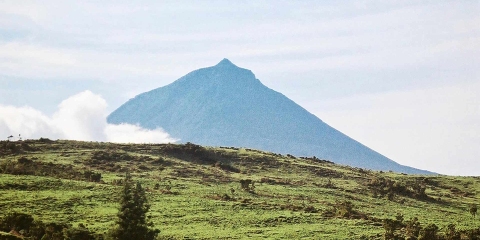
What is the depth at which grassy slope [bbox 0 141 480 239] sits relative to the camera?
48.7 m

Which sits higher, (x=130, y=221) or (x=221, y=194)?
(x=221, y=194)

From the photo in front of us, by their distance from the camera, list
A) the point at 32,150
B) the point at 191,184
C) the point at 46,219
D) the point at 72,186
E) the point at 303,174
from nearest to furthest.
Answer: the point at 46,219 < the point at 72,186 < the point at 191,184 < the point at 32,150 < the point at 303,174

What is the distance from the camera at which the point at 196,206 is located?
184ft

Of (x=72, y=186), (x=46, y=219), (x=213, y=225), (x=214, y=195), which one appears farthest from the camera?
(x=214, y=195)

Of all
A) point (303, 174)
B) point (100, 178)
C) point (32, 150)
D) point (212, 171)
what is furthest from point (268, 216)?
point (32, 150)

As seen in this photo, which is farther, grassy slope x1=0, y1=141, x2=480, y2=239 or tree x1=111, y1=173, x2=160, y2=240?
grassy slope x1=0, y1=141, x2=480, y2=239

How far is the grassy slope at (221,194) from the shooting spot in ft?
160

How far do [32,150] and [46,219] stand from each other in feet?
131

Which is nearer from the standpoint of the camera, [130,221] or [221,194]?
[130,221]

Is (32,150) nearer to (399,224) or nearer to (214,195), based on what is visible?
(214,195)

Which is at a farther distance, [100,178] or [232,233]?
[100,178]

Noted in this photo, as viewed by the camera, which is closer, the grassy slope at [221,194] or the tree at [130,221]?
the tree at [130,221]

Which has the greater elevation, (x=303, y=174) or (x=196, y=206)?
(x=303, y=174)

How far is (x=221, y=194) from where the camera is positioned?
212ft
